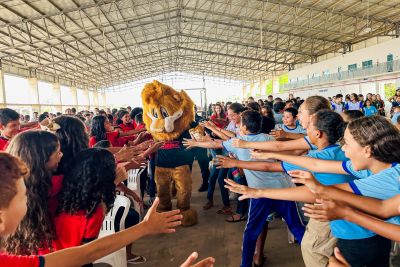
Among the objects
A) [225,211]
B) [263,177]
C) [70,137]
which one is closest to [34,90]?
[225,211]

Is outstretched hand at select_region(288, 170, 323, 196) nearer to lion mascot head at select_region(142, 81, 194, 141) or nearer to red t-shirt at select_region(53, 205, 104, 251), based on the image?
red t-shirt at select_region(53, 205, 104, 251)

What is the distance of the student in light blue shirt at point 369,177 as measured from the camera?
145 cm

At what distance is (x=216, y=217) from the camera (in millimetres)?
4332

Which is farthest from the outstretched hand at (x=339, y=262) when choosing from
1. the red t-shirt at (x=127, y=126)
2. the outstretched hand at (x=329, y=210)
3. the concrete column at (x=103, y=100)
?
the concrete column at (x=103, y=100)

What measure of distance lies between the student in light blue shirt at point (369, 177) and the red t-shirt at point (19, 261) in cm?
114

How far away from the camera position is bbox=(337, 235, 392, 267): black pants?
5.45 feet

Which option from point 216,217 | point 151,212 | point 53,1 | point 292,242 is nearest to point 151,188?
point 216,217

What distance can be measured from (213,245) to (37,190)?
2.36 metres

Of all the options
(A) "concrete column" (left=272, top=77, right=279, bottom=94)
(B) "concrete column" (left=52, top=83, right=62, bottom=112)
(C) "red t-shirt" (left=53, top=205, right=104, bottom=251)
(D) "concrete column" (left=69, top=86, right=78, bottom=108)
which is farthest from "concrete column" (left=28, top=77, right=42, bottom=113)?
(A) "concrete column" (left=272, top=77, right=279, bottom=94)

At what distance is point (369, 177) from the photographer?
4.95ft

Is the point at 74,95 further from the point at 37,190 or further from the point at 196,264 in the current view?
the point at 196,264

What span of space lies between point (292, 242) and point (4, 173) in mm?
3122

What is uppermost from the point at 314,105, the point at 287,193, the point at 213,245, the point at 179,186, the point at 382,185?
the point at 314,105

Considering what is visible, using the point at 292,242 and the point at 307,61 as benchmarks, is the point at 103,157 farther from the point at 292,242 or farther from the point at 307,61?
the point at 307,61
